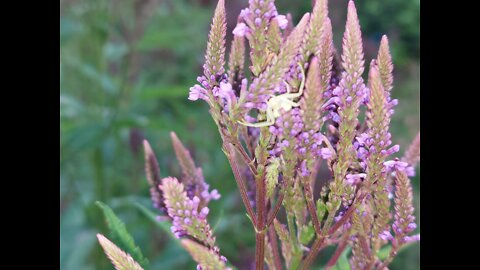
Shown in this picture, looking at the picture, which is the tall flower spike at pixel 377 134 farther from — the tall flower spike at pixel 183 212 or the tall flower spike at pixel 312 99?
the tall flower spike at pixel 183 212

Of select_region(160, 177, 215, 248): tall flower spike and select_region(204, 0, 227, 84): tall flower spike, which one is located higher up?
select_region(204, 0, 227, 84): tall flower spike

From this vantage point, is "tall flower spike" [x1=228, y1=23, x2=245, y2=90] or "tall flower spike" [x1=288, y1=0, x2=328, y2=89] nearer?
"tall flower spike" [x1=288, y1=0, x2=328, y2=89]

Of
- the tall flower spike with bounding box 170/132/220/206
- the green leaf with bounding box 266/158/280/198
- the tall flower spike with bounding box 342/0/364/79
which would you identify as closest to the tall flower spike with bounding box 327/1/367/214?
the tall flower spike with bounding box 342/0/364/79

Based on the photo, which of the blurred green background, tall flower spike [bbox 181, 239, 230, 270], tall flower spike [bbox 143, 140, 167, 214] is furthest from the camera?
the blurred green background

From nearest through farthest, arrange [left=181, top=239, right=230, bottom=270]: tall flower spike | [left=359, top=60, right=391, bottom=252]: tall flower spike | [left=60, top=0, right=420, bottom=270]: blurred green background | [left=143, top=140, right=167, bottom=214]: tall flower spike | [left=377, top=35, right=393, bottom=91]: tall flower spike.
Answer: [left=181, top=239, right=230, bottom=270]: tall flower spike < [left=359, top=60, right=391, bottom=252]: tall flower spike < [left=377, top=35, right=393, bottom=91]: tall flower spike < [left=143, top=140, right=167, bottom=214]: tall flower spike < [left=60, top=0, right=420, bottom=270]: blurred green background

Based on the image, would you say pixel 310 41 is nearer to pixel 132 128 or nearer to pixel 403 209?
pixel 403 209

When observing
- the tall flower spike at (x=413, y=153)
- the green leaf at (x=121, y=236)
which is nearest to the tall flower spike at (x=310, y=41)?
the tall flower spike at (x=413, y=153)

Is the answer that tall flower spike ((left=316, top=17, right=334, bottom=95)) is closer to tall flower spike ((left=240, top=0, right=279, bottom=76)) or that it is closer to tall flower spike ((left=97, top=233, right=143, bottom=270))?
tall flower spike ((left=240, top=0, right=279, bottom=76))

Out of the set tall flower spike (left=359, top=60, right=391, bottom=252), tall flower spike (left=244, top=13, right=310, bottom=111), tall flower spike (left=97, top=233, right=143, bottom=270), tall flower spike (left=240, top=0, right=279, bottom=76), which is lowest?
tall flower spike (left=97, top=233, right=143, bottom=270)
